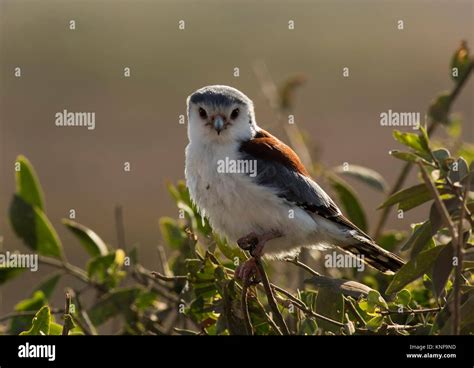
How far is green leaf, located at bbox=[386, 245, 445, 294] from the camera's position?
8.91ft

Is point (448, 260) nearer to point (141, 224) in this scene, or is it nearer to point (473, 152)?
point (473, 152)

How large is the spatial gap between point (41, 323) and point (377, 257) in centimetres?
165

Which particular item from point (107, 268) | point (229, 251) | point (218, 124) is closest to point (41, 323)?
point (229, 251)

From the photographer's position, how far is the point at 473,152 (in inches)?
161

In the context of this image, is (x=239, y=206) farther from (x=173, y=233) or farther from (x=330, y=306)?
(x=330, y=306)

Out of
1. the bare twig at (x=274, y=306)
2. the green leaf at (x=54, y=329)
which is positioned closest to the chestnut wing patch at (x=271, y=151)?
the bare twig at (x=274, y=306)

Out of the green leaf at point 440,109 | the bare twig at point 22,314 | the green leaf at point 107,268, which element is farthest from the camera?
the green leaf at point 440,109

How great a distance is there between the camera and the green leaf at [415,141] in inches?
112

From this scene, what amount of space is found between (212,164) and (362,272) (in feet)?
2.67

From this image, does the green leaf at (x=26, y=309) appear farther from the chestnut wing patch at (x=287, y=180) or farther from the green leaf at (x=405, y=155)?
the green leaf at (x=405, y=155)

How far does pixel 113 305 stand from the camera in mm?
3713

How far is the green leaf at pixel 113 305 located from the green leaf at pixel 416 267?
1311 millimetres

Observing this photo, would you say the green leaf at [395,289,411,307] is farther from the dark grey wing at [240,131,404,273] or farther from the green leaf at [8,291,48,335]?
the green leaf at [8,291,48,335]

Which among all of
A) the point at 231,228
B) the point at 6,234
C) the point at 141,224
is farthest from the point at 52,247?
the point at 141,224
